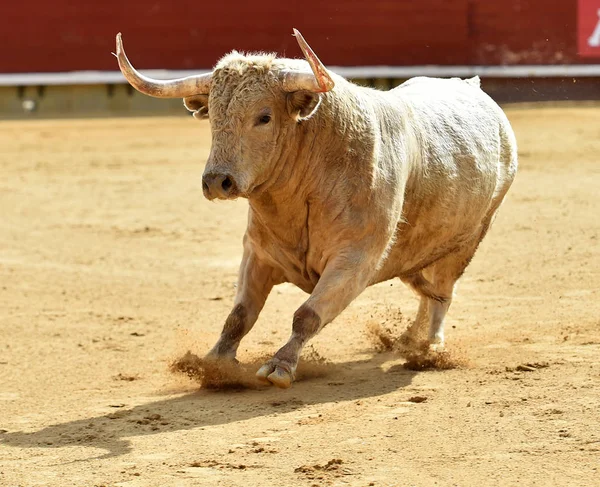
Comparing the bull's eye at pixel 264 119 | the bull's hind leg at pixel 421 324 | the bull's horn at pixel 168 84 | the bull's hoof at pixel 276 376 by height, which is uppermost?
the bull's horn at pixel 168 84

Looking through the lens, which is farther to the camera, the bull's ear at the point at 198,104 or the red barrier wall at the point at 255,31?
the red barrier wall at the point at 255,31

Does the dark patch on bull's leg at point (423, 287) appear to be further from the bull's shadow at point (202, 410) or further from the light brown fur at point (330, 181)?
the bull's shadow at point (202, 410)

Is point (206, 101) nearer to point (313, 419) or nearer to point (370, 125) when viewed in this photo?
point (370, 125)

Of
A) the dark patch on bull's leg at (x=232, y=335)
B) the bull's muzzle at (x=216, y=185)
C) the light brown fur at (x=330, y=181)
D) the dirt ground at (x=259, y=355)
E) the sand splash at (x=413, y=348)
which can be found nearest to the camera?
the dirt ground at (x=259, y=355)

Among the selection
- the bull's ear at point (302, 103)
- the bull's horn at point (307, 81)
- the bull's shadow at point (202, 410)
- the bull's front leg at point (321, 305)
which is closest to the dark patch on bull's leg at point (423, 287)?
the bull's shadow at point (202, 410)

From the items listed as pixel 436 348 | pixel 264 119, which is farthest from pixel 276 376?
pixel 436 348

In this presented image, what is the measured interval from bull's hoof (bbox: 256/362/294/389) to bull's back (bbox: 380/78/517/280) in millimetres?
834

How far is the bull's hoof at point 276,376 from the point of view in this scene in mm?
4293

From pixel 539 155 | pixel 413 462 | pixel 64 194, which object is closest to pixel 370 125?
pixel 413 462

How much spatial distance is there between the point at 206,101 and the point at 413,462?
174 cm

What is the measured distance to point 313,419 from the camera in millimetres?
4102

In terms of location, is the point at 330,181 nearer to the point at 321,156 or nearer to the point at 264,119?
the point at 321,156

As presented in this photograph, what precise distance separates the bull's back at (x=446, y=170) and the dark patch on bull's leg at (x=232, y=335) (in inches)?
23.8

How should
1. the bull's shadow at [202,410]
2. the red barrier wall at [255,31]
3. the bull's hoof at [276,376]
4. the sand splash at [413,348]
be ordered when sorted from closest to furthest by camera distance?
1. the bull's shadow at [202,410]
2. the bull's hoof at [276,376]
3. the sand splash at [413,348]
4. the red barrier wall at [255,31]
